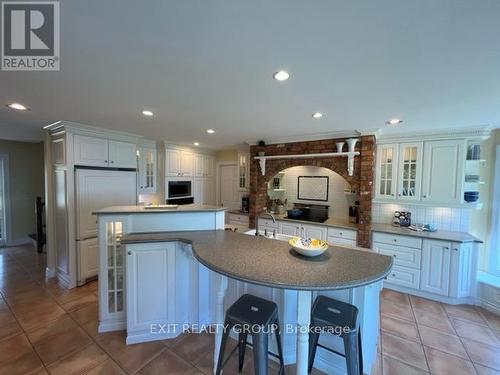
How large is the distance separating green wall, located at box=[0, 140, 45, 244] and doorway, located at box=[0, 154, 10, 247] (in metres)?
0.06

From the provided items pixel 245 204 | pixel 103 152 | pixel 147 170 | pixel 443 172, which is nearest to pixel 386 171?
pixel 443 172

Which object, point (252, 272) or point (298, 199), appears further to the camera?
point (298, 199)

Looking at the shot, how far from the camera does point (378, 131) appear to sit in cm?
321

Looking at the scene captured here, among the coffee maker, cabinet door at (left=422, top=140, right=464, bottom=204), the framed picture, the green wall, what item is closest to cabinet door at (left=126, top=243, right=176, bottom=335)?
the coffee maker

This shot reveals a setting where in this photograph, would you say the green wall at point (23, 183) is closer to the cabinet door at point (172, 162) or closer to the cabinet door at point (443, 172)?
the cabinet door at point (172, 162)

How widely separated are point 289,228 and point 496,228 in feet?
9.61

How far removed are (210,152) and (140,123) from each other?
263cm

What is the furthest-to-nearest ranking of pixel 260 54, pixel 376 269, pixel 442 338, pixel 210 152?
pixel 210 152 → pixel 442 338 → pixel 376 269 → pixel 260 54

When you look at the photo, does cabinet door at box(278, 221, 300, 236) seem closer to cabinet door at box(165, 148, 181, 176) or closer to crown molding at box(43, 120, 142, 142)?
cabinet door at box(165, 148, 181, 176)

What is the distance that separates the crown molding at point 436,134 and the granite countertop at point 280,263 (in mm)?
2524

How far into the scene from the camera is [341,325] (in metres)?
1.50

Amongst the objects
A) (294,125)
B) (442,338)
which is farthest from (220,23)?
(442,338)

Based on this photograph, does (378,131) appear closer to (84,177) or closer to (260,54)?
(260,54)

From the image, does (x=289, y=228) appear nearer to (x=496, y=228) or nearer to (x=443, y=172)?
(x=443, y=172)
